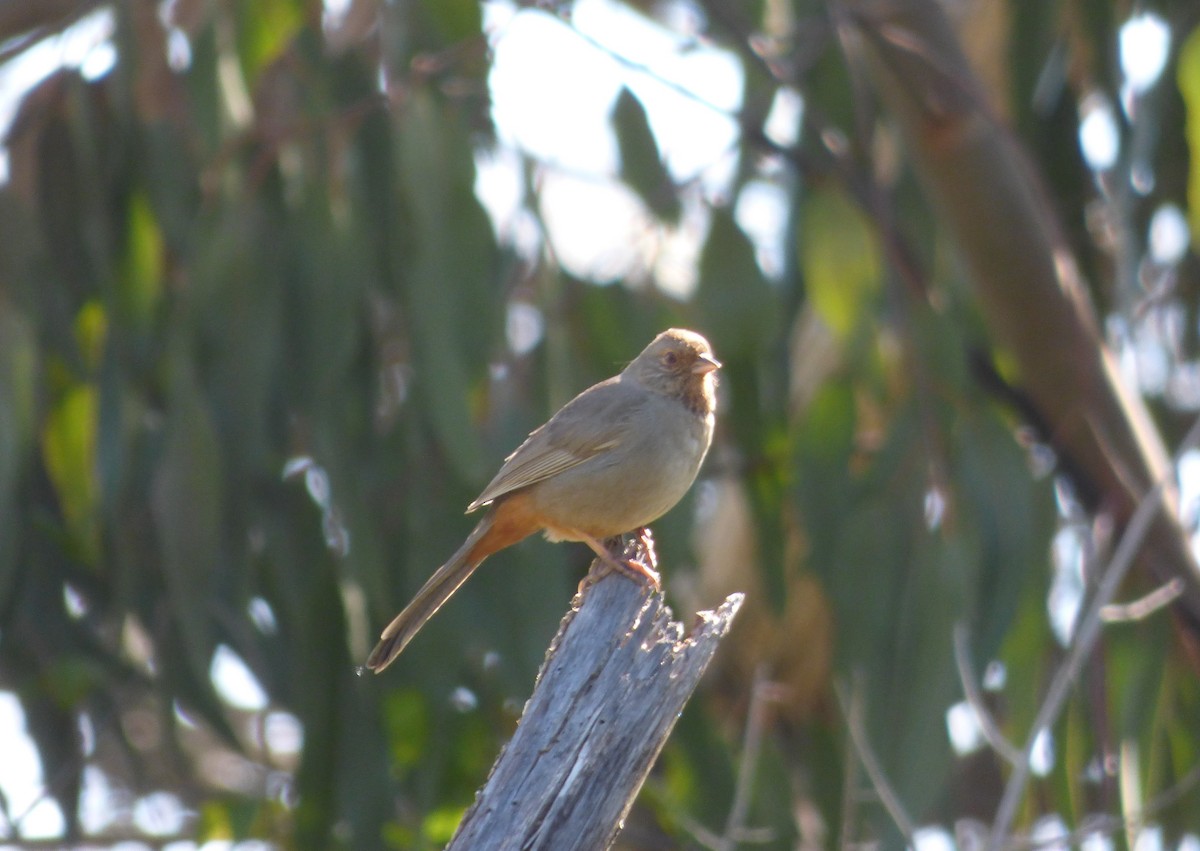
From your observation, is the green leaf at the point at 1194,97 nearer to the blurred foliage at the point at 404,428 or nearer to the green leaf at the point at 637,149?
the blurred foliage at the point at 404,428

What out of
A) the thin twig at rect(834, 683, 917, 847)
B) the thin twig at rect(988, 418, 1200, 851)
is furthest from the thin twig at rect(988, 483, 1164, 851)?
the thin twig at rect(834, 683, 917, 847)

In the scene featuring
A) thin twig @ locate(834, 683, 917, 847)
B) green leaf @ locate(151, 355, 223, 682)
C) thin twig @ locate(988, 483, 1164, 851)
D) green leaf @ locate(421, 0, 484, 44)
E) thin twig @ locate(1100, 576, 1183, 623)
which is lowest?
thin twig @ locate(1100, 576, 1183, 623)

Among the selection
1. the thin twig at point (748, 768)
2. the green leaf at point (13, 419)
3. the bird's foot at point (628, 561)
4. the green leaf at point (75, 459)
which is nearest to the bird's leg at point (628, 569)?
the bird's foot at point (628, 561)

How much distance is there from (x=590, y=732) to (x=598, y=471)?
71.4 inches

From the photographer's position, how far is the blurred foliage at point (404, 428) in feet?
18.2

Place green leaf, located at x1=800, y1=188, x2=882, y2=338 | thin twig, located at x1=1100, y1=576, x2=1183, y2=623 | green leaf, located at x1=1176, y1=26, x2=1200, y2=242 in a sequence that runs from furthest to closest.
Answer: green leaf, located at x1=800, y1=188, x2=882, y2=338
green leaf, located at x1=1176, y1=26, x2=1200, y2=242
thin twig, located at x1=1100, y1=576, x2=1183, y2=623

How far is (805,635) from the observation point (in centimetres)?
725

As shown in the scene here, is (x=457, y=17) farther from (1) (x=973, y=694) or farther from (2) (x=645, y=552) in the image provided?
A: (1) (x=973, y=694)

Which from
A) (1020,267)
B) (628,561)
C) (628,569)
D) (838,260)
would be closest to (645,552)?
(628,561)

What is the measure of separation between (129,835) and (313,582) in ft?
8.37

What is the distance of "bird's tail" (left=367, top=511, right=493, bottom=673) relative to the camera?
4582 mm

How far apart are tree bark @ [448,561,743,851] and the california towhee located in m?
1.30

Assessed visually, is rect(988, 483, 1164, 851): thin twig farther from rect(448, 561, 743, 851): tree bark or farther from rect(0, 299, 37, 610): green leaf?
rect(0, 299, 37, 610): green leaf

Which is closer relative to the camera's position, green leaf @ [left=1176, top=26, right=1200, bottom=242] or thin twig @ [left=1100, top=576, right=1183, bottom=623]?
thin twig @ [left=1100, top=576, right=1183, bottom=623]
